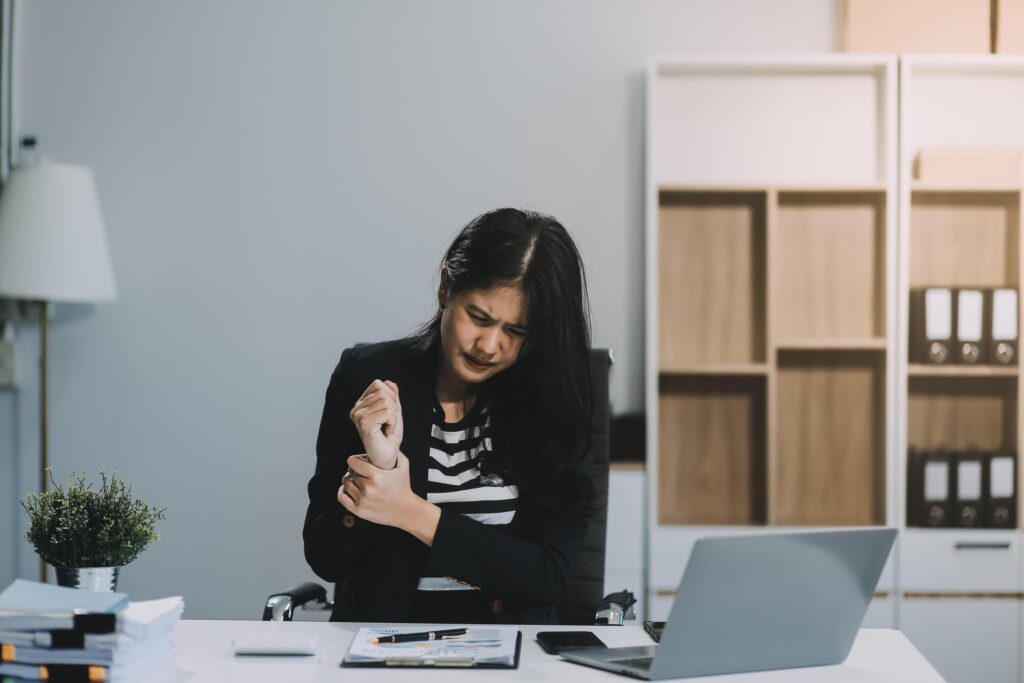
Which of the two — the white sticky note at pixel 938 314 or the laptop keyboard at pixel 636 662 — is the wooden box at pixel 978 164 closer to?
the white sticky note at pixel 938 314

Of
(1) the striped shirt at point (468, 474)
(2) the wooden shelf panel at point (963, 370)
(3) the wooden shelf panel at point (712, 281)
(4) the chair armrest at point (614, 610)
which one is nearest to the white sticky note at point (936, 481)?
(2) the wooden shelf panel at point (963, 370)

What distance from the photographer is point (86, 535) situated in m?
1.28

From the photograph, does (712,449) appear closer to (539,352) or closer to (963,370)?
(963,370)

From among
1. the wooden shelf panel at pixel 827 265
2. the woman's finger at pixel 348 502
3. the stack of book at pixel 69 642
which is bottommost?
the stack of book at pixel 69 642

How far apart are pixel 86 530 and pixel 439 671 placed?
0.50m

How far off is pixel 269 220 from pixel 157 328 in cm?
52

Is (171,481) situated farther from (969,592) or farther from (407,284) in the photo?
(969,592)

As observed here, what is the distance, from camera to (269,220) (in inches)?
125

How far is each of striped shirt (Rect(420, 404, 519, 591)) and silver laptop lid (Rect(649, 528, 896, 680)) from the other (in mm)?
624

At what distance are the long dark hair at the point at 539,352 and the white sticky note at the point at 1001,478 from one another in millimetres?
1603

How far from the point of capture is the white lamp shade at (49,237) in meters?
2.85

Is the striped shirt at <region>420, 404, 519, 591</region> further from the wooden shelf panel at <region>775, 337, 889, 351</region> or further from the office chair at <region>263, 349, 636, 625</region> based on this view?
the wooden shelf panel at <region>775, 337, 889, 351</region>

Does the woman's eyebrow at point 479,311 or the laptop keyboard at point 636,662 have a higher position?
the woman's eyebrow at point 479,311

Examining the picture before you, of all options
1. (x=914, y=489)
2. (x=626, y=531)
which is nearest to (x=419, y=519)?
(x=626, y=531)
